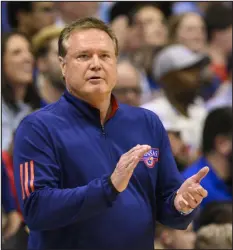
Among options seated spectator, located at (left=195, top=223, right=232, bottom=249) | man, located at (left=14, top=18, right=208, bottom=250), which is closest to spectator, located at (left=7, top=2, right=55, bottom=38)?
seated spectator, located at (left=195, top=223, right=232, bottom=249)

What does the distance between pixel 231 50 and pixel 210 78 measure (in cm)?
36

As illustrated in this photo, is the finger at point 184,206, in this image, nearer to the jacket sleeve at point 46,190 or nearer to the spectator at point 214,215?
the jacket sleeve at point 46,190

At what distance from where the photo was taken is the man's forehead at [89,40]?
2045 millimetres

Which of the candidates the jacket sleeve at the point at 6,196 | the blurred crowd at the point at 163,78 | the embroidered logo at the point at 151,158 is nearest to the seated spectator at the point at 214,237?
the blurred crowd at the point at 163,78

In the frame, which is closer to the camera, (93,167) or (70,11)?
(93,167)

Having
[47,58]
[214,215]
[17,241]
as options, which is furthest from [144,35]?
[17,241]

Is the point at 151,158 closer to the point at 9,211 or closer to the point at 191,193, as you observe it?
the point at 191,193

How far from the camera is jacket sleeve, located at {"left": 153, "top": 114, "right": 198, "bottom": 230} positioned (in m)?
2.10

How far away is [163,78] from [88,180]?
2.35 metres

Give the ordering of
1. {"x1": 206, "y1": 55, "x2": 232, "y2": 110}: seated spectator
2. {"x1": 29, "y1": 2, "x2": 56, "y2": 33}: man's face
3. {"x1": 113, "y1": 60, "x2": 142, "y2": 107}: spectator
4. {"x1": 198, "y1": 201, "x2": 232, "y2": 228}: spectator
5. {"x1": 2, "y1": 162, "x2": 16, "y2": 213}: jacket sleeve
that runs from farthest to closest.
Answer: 1. {"x1": 206, "y1": 55, "x2": 232, "y2": 110}: seated spectator
2. {"x1": 29, "y1": 2, "x2": 56, "y2": 33}: man's face
3. {"x1": 113, "y1": 60, "x2": 142, "y2": 107}: spectator
4. {"x1": 198, "y1": 201, "x2": 232, "y2": 228}: spectator
5. {"x1": 2, "y1": 162, "x2": 16, "y2": 213}: jacket sleeve

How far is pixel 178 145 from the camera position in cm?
409

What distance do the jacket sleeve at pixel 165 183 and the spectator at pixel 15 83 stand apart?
5.64 feet

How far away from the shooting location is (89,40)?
6.71ft

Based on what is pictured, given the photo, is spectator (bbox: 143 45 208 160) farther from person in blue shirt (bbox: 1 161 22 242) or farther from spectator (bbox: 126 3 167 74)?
person in blue shirt (bbox: 1 161 22 242)
